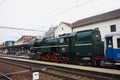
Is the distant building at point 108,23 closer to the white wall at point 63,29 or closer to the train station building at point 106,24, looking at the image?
the train station building at point 106,24

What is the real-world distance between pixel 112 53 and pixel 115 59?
58cm

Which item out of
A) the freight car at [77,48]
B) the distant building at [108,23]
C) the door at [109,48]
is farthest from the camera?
the distant building at [108,23]

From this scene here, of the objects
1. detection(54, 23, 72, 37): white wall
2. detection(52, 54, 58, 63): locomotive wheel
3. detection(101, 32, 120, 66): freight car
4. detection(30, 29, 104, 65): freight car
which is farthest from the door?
detection(54, 23, 72, 37): white wall

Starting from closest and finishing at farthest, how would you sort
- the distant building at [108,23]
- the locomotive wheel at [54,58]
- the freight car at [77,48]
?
the freight car at [77,48] < the locomotive wheel at [54,58] < the distant building at [108,23]

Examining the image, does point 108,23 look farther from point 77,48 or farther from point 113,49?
point 113,49

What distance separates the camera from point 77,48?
1977cm

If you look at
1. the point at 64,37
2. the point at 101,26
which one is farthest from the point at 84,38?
the point at 101,26

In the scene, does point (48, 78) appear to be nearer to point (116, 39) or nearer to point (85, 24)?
point (116, 39)

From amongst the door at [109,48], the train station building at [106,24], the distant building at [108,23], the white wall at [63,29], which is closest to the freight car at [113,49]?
the door at [109,48]

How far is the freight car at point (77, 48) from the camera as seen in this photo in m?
17.9

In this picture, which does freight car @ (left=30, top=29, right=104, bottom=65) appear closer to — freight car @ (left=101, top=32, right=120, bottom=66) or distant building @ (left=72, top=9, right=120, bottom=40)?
freight car @ (left=101, top=32, right=120, bottom=66)

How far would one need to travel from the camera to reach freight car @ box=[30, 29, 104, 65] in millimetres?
17922

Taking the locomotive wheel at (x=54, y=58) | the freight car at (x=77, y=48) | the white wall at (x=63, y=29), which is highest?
the white wall at (x=63, y=29)

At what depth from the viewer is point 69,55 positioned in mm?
21109
